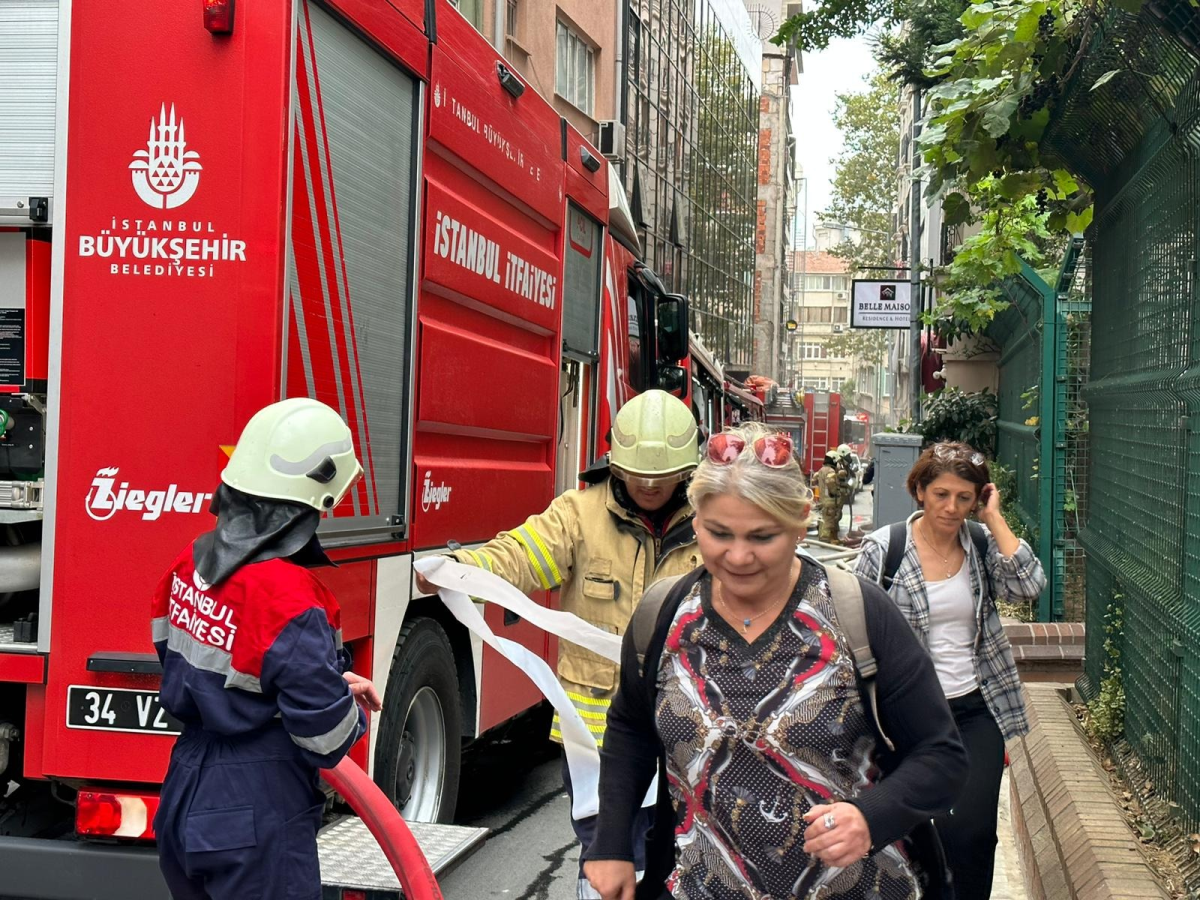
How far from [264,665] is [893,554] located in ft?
7.63

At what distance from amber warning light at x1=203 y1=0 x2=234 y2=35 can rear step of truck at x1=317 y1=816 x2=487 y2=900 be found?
2435 mm

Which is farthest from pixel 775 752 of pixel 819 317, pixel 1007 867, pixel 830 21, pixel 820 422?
pixel 819 317

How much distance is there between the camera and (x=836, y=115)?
220 feet

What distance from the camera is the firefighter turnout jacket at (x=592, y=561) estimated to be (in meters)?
3.90

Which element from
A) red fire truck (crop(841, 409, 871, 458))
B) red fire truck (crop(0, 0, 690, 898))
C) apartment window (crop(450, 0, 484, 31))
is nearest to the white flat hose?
red fire truck (crop(0, 0, 690, 898))

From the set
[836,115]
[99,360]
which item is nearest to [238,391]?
[99,360]

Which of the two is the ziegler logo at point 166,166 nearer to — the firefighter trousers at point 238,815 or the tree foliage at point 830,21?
the firefighter trousers at point 238,815

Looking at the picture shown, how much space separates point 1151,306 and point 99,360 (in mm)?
3940

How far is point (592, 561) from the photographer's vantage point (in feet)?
13.1

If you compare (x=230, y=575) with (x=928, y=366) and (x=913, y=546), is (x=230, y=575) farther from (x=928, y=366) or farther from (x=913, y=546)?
(x=928, y=366)

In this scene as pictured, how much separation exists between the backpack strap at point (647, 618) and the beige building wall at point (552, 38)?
541 inches

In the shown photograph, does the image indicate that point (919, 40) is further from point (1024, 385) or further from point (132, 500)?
point (132, 500)

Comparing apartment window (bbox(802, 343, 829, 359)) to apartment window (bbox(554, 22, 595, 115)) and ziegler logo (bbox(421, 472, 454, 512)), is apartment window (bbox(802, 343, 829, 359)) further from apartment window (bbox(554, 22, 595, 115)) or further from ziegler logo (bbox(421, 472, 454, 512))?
ziegler logo (bbox(421, 472, 454, 512))

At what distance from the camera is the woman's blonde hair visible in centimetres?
249
